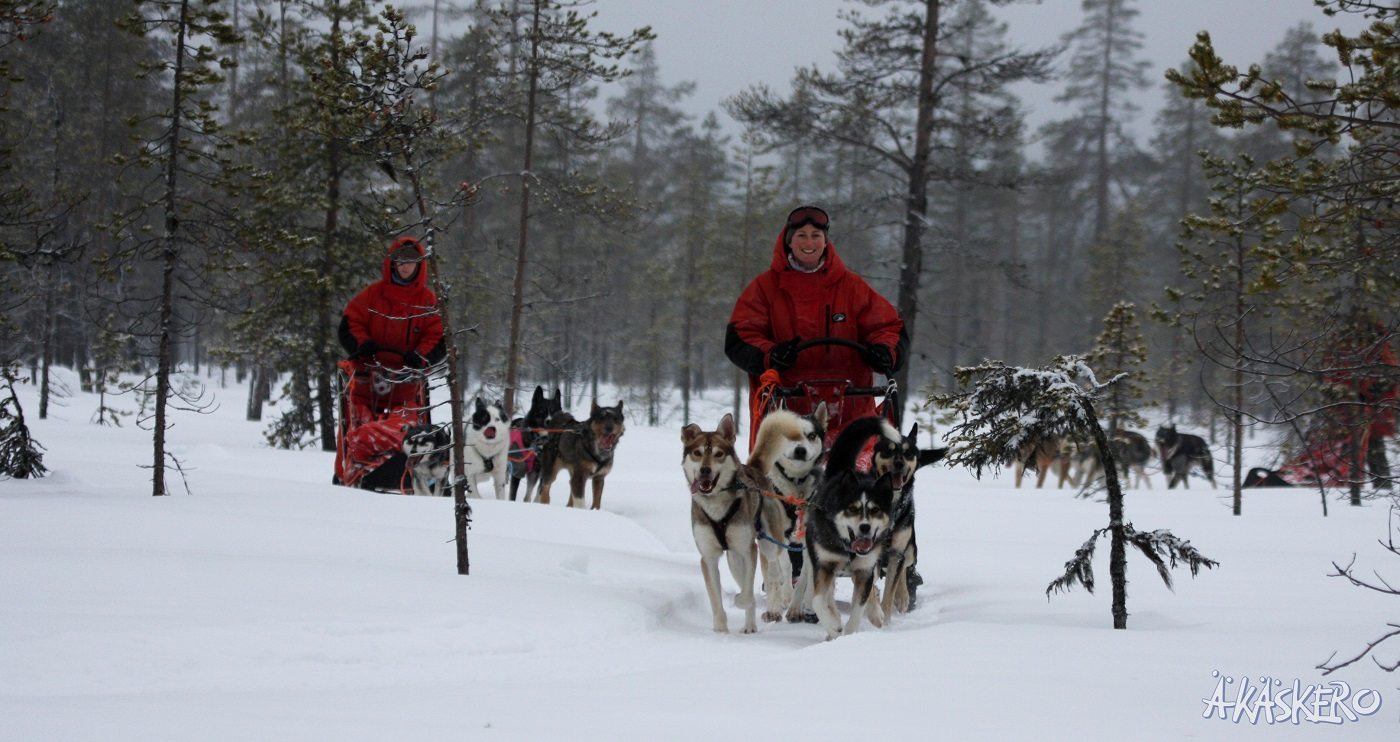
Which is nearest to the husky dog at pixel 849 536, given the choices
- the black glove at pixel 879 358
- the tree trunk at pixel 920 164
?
the black glove at pixel 879 358

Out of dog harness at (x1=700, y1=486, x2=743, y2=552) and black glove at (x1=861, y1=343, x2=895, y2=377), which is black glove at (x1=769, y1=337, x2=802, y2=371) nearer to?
black glove at (x1=861, y1=343, x2=895, y2=377)

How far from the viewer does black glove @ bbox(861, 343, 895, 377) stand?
5.67 m

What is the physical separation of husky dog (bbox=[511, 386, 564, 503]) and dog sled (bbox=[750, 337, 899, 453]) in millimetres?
5159

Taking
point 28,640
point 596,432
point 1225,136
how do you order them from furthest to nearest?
1. point 1225,136
2. point 596,432
3. point 28,640

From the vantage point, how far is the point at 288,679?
143 inches

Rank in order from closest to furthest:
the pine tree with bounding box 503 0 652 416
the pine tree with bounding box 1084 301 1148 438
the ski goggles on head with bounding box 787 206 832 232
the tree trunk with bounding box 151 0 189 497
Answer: the ski goggles on head with bounding box 787 206 832 232 < the tree trunk with bounding box 151 0 189 497 < the pine tree with bounding box 503 0 652 416 < the pine tree with bounding box 1084 301 1148 438

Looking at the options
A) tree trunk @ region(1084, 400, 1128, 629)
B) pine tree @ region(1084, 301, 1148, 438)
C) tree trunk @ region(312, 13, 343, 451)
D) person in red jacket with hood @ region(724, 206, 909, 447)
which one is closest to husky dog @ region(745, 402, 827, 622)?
person in red jacket with hood @ region(724, 206, 909, 447)

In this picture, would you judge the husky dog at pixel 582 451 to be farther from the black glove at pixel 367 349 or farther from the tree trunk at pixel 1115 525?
the tree trunk at pixel 1115 525

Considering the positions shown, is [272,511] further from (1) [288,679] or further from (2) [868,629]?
(2) [868,629]

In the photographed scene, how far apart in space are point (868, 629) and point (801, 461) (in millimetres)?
1007

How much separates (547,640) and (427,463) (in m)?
5.97

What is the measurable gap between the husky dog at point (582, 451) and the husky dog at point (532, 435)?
0.16 m

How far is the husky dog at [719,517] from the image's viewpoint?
532 centimetres

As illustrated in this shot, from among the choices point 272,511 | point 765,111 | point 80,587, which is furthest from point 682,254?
point 80,587
